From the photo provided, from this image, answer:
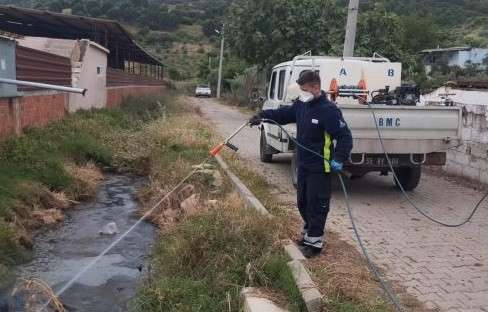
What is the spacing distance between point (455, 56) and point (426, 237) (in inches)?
1737

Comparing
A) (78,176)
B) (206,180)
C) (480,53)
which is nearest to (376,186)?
(206,180)

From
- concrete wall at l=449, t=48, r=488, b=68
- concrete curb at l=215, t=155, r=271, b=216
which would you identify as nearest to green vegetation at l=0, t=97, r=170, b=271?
concrete curb at l=215, t=155, r=271, b=216

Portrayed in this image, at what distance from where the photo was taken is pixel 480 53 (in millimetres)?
47500

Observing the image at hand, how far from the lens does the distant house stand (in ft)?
150

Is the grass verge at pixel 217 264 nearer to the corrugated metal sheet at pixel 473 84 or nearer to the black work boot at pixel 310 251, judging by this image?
the black work boot at pixel 310 251

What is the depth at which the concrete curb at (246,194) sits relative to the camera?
764cm

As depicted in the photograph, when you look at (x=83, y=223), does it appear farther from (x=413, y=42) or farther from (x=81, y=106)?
(x=413, y=42)

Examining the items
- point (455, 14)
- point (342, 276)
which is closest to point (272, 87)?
point (342, 276)

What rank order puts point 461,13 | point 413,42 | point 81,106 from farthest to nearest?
1. point 461,13
2. point 413,42
3. point 81,106

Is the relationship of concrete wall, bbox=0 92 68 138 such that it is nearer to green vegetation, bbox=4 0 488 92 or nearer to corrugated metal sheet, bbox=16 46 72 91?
corrugated metal sheet, bbox=16 46 72 91

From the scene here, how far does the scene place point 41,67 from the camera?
1381 cm

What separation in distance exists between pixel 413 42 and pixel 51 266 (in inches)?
1895

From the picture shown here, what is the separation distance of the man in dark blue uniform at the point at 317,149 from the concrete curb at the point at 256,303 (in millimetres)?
1193

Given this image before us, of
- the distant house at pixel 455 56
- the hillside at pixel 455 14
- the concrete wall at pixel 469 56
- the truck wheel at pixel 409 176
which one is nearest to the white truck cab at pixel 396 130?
the truck wheel at pixel 409 176
